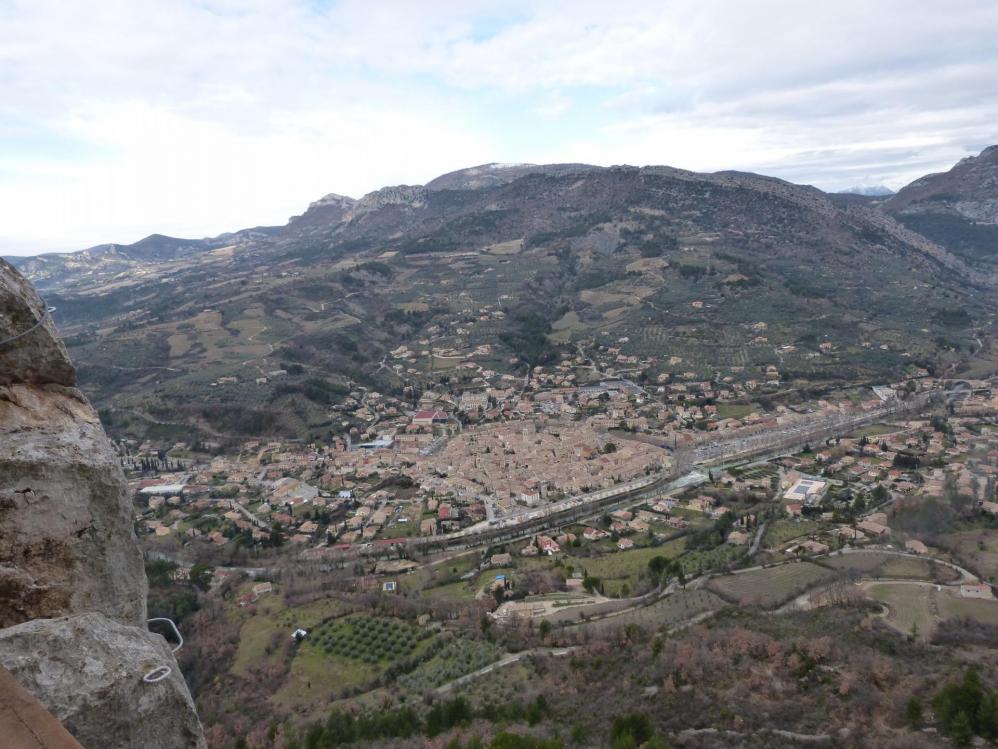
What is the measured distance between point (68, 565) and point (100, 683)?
3.10 feet

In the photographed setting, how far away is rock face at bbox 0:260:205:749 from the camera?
2840mm

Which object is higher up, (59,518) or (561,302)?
(59,518)

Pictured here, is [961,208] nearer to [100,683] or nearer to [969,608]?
[969,608]

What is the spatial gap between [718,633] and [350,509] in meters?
20.6

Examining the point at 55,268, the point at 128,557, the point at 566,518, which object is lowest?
the point at 566,518

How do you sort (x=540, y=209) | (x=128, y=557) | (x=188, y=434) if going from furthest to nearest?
1. (x=540, y=209)
2. (x=188, y=434)
3. (x=128, y=557)

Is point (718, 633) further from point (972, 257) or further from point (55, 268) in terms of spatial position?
point (55, 268)

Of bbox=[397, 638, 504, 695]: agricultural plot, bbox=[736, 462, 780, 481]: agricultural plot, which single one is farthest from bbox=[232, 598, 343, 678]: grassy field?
bbox=[736, 462, 780, 481]: agricultural plot

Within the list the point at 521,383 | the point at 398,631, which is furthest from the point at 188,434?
the point at 398,631

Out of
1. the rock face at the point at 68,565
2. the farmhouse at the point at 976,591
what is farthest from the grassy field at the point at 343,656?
the farmhouse at the point at 976,591

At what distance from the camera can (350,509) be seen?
32.4 metres

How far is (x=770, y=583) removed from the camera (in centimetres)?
2223

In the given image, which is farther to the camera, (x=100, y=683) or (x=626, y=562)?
(x=626, y=562)

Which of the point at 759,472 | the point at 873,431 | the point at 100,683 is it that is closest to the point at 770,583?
the point at 759,472
